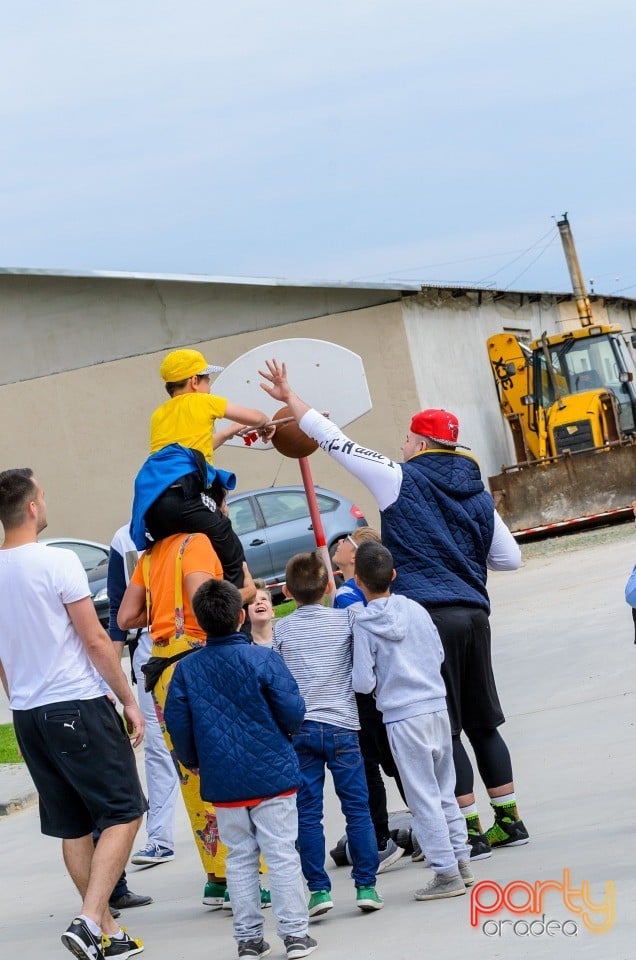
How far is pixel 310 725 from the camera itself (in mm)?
5719

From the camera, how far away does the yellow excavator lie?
923 inches

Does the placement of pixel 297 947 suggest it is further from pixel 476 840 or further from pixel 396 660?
pixel 476 840

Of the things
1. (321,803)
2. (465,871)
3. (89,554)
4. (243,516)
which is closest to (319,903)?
(321,803)

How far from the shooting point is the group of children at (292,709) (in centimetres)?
520

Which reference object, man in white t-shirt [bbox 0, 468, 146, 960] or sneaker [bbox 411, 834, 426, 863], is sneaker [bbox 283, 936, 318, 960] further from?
sneaker [bbox 411, 834, 426, 863]

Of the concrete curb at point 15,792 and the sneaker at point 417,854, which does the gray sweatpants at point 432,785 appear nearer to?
the sneaker at point 417,854

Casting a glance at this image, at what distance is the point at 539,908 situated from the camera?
16.7 feet

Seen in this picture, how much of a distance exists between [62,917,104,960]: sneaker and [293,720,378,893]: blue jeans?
0.89 meters

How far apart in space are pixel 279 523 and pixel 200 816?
13.3 metres

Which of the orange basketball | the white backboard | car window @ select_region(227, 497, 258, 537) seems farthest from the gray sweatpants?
car window @ select_region(227, 497, 258, 537)

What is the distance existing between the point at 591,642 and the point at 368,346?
14.8 m

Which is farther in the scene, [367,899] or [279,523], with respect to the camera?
[279,523]

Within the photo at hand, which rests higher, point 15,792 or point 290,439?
point 290,439

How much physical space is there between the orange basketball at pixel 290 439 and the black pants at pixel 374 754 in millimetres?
1280
